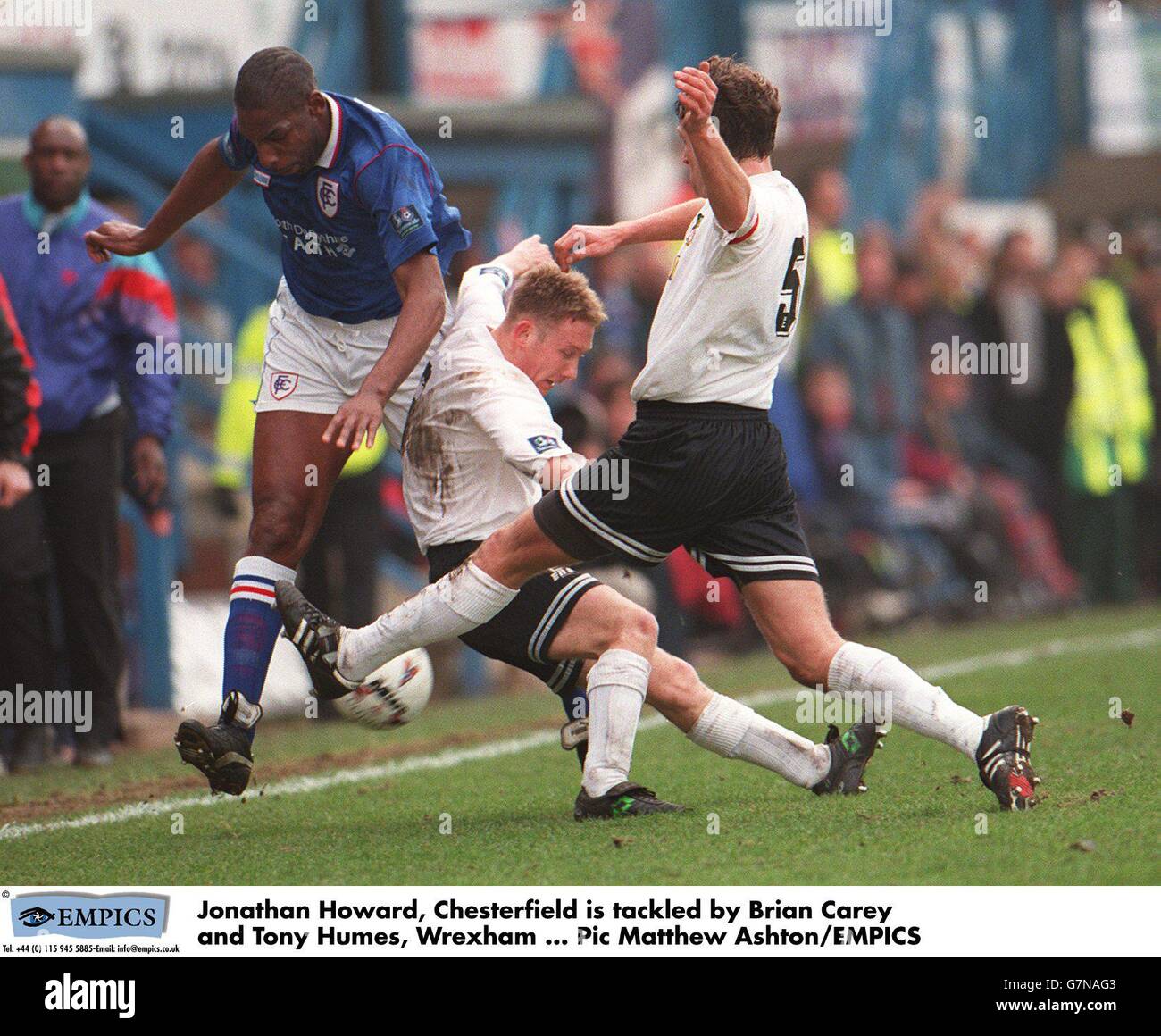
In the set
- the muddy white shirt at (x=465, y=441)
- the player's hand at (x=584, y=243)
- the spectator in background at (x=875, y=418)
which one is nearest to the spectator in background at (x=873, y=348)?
the spectator in background at (x=875, y=418)

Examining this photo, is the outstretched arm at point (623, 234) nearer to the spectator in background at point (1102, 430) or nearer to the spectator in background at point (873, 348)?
the spectator in background at point (873, 348)

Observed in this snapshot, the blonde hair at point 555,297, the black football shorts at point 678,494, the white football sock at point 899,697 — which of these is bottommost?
the white football sock at point 899,697

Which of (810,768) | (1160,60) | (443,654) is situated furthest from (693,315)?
(1160,60)

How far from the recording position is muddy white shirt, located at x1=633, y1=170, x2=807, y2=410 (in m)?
5.34

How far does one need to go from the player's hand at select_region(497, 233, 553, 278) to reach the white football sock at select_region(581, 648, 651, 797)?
139 centimetres

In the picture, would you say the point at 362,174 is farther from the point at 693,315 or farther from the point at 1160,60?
the point at 1160,60

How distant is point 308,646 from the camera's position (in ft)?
19.0

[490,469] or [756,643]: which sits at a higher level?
[490,469]

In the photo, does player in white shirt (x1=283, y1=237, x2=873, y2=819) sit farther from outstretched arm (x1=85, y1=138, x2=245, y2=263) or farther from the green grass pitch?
outstretched arm (x1=85, y1=138, x2=245, y2=263)

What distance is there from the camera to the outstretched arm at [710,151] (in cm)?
504

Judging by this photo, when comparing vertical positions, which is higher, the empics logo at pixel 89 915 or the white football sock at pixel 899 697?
the white football sock at pixel 899 697
